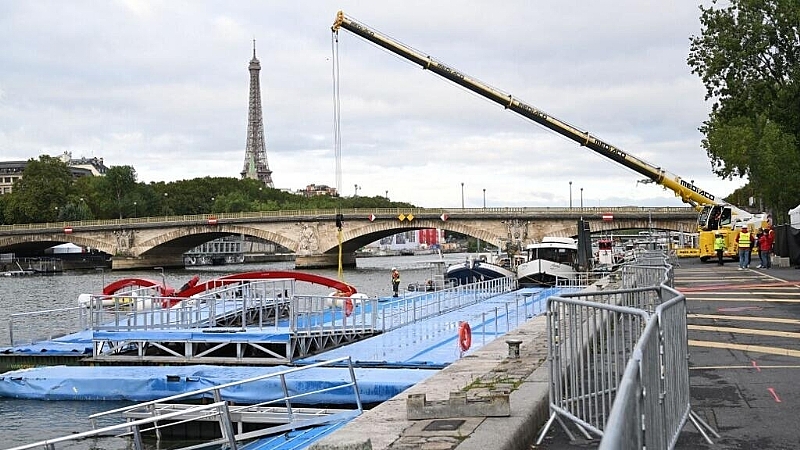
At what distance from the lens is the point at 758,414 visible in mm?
9555

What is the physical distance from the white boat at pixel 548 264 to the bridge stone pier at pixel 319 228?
1364 inches

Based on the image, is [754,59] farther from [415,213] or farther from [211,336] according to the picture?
[415,213]

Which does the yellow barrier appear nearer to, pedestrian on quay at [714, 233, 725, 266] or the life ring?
pedestrian on quay at [714, 233, 725, 266]

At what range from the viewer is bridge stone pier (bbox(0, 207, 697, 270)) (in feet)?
320

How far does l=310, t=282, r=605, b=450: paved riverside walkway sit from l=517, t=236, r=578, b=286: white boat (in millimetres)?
39127

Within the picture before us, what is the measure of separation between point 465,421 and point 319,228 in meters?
105

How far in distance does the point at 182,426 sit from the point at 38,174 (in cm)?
14740

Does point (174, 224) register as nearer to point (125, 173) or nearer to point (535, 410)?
point (125, 173)

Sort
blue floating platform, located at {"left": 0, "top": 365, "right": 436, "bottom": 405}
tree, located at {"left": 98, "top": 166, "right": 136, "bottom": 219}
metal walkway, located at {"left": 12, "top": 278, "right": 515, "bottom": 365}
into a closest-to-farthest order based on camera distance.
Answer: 1. blue floating platform, located at {"left": 0, "top": 365, "right": 436, "bottom": 405}
2. metal walkway, located at {"left": 12, "top": 278, "right": 515, "bottom": 365}
3. tree, located at {"left": 98, "top": 166, "right": 136, "bottom": 219}

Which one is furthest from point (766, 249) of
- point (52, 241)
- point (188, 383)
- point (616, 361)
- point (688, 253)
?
point (52, 241)

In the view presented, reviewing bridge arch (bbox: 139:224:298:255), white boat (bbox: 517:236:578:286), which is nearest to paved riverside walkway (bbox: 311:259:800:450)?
white boat (bbox: 517:236:578:286)

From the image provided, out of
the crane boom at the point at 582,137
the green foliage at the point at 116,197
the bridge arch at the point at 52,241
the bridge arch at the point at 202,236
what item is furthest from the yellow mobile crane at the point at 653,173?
the green foliage at the point at 116,197

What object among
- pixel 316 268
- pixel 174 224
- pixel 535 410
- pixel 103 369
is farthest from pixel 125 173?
pixel 535 410

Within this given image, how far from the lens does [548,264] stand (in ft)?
173
